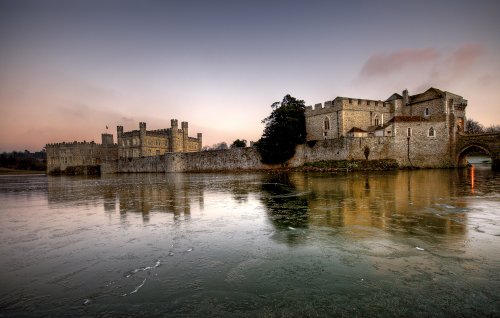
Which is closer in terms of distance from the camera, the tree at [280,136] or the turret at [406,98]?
the tree at [280,136]

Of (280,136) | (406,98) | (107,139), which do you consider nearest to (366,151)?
(280,136)

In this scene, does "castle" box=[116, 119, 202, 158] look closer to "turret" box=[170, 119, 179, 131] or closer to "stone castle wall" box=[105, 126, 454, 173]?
"turret" box=[170, 119, 179, 131]

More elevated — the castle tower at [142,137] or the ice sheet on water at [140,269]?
the castle tower at [142,137]

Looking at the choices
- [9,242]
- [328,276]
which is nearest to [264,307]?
[328,276]

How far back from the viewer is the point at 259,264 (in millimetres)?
4855

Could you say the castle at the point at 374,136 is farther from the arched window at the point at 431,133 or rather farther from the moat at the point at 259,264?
the moat at the point at 259,264

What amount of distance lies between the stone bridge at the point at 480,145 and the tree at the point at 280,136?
19884 mm

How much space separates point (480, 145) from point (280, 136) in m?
24.5

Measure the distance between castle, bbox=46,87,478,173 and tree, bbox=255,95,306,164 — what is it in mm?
1264

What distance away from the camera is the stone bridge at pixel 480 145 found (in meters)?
33.1

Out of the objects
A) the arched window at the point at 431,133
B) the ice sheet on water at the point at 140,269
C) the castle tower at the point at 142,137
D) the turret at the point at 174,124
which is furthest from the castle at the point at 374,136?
the ice sheet on water at the point at 140,269

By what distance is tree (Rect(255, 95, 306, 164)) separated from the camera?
41.1 m

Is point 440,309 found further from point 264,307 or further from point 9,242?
point 9,242

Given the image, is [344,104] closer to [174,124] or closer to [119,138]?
[174,124]
